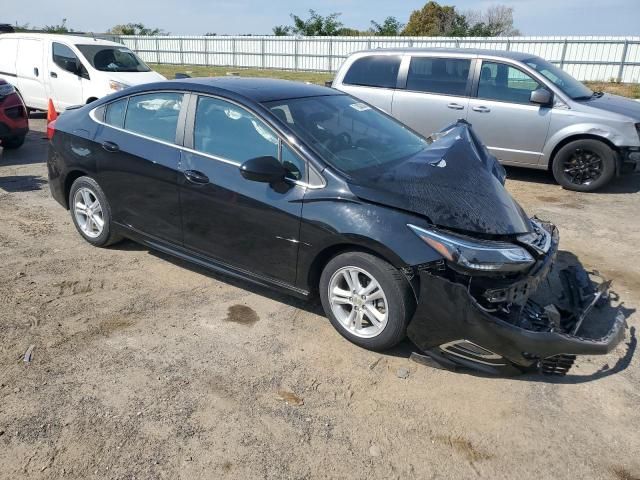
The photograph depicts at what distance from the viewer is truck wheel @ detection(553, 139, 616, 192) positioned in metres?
7.40

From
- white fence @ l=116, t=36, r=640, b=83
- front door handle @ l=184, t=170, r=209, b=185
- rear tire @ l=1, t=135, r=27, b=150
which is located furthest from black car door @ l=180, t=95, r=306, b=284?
white fence @ l=116, t=36, r=640, b=83

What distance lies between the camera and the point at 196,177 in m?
4.09

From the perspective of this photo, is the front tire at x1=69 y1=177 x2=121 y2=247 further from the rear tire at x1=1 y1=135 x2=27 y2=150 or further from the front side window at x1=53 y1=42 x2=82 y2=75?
the front side window at x1=53 y1=42 x2=82 y2=75

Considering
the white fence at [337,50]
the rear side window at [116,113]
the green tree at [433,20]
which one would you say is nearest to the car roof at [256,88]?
the rear side window at [116,113]

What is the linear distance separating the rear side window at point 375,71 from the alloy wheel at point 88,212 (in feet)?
16.7

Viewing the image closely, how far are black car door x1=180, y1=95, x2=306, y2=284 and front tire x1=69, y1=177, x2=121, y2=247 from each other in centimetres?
110

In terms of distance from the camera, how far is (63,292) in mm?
4359

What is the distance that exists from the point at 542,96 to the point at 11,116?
26.4ft

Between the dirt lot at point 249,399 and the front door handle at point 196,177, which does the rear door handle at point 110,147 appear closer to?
the front door handle at point 196,177

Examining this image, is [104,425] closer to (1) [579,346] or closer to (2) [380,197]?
(2) [380,197]

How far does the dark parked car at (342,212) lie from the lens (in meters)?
3.13

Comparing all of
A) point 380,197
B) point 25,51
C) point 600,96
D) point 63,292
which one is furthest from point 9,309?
point 25,51

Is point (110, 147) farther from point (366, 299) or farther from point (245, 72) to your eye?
point (245, 72)

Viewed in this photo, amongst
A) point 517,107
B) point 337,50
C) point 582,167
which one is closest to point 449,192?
point 517,107
